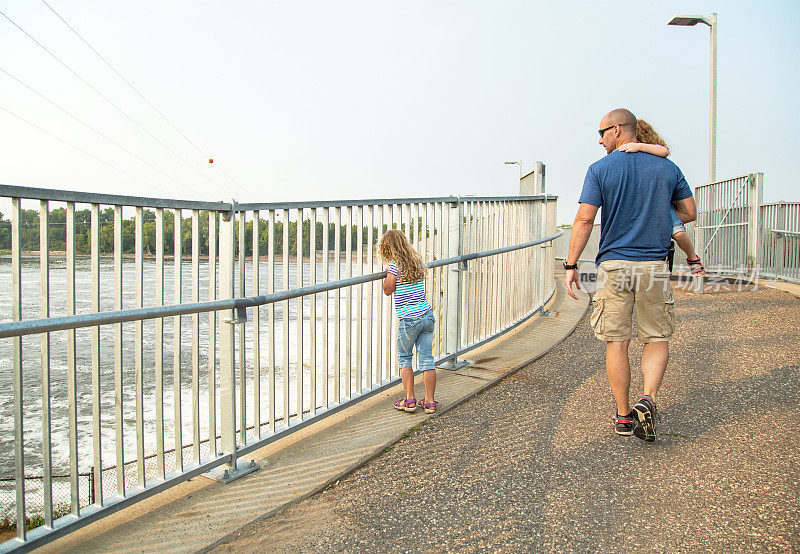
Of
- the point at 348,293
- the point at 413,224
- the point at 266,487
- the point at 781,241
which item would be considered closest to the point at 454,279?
the point at 413,224

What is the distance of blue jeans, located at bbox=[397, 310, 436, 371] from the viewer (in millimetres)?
4375

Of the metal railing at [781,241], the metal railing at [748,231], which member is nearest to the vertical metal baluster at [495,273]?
the metal railing at [781,241]

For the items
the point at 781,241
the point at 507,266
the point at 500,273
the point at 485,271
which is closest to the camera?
the point at 485,271

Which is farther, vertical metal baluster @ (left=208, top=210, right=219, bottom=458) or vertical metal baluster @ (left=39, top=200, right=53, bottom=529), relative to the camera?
vertical metal baluster @ (left=208, top=210, right=219, bottom=458)

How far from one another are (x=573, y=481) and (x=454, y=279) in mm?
2550

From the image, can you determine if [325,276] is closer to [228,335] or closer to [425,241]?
[228,335]

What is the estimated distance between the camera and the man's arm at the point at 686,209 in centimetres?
389

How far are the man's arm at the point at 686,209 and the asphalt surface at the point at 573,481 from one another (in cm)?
130

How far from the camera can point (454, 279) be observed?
544 cm

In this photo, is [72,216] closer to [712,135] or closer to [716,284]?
[716,284]

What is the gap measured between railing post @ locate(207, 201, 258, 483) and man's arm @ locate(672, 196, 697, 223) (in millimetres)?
2686

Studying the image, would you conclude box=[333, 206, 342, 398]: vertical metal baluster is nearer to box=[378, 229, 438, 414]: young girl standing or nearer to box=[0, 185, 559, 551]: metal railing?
box=[0, 185, 559, 551]: metal railing

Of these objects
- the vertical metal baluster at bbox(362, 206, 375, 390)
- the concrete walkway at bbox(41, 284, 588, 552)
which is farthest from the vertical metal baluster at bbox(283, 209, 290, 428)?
the vertical metal baluster at bbox(362, 206, 375, 390)

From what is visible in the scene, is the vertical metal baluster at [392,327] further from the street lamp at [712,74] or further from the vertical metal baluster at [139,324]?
the street lamp at [712,74]
